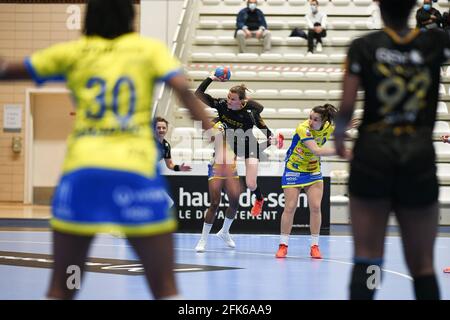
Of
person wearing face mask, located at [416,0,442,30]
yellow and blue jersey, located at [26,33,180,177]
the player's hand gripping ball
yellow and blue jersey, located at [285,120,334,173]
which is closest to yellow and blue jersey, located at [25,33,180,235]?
yellow and blue jersey, located at [26,33,180,177]

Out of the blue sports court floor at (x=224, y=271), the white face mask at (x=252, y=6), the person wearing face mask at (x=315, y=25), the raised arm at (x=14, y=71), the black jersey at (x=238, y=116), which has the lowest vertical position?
the blue sports court floor at (x=224, y=271)

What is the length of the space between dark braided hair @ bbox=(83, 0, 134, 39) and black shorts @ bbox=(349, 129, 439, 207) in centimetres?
133

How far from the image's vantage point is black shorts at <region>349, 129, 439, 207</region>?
418 centimetres

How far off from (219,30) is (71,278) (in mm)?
17030

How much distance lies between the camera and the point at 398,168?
4184 millimetres

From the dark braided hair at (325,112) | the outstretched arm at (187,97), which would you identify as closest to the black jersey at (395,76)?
the outstretched arm at (187,97)

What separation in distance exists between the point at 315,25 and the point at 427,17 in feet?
8.22

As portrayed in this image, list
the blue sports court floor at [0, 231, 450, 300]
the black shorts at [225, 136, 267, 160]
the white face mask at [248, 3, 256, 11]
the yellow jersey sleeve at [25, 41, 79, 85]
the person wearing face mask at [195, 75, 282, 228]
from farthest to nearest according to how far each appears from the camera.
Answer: the white face mask at [248, 3, 256, 11] < the black shorts at [225, 136, 267, 160] < the person wearing face mask at [195, 75, 282, 228] < the blue sports court floor at [0, 231, 450, 300] < the yellow jersey sleeve at [25, 41, 79, 85]

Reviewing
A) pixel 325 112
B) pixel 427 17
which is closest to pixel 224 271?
pixel 325 112

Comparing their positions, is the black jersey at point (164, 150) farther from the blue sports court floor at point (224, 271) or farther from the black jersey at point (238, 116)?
the blue sports court floor at point (224, 271)

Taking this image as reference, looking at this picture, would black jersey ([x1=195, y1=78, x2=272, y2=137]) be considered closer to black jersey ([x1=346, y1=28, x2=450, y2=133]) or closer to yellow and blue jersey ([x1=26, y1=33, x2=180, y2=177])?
black jersey ([x1=346, y1=28, x2=450, y2=133])

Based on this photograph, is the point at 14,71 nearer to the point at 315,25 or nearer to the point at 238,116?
the point at 238,116

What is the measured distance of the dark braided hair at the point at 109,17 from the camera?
387cm

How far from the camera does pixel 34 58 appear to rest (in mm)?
3859
